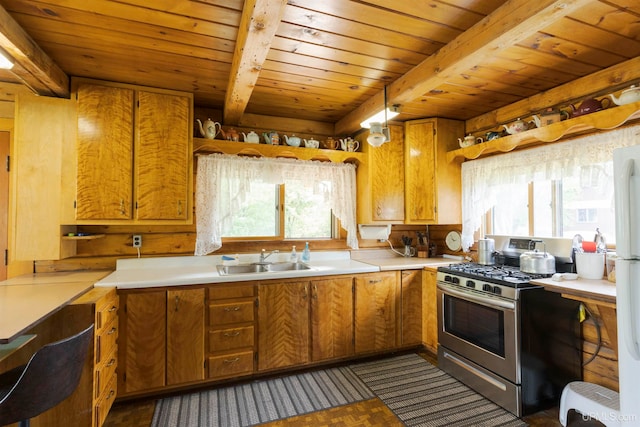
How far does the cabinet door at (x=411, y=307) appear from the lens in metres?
2.94

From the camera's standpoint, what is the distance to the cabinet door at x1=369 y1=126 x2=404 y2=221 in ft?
10.4

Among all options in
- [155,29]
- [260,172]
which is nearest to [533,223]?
[260,172]

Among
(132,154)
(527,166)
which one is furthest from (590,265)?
(132,154)

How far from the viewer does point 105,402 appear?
1914 millimetres

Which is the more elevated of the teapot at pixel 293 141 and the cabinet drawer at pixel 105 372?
the teapot at pixel 293 141

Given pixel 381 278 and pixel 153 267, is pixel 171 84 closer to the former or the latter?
pixel 153 267

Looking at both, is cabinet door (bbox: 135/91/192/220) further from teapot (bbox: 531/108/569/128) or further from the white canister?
the white canister

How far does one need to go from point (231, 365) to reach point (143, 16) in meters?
2.32

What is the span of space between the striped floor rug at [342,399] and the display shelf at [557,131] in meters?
1.95

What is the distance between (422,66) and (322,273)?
5.64 feet

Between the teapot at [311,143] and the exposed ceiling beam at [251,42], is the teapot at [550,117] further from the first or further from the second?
the exposed ceiling beam at [251,42]

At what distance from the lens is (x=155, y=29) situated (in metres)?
1.74

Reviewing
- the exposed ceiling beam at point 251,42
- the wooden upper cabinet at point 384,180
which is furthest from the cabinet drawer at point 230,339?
the exposed ceiling beam at point 251,42

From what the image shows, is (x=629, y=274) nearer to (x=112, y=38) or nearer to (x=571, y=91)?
(x=571, y=91)
